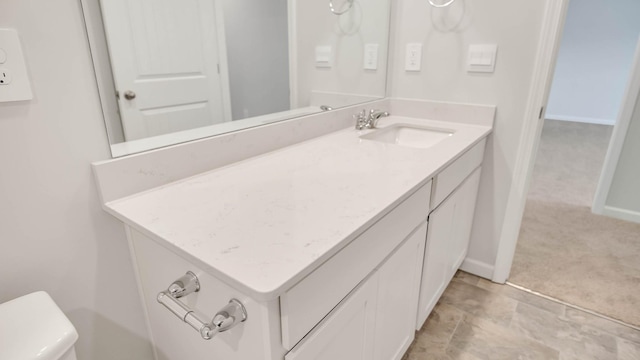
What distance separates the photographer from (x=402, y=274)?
1.10 m

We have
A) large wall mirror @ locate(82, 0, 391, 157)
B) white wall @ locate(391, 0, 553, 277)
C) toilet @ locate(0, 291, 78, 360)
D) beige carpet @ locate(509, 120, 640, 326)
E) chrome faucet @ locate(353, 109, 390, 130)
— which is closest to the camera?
toilet @ locate(0, 291, 78, 360)

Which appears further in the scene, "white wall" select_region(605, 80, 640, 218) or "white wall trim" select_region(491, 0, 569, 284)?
"white wall" select_region(605, 80, 640, 218)

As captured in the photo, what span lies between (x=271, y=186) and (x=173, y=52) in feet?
1.80

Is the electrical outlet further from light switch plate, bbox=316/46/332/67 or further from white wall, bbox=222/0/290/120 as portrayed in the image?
light switch plate, bbox=316/46/332/67

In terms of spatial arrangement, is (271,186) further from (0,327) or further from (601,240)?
(601,240)

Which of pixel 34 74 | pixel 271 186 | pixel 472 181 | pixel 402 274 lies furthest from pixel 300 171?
pixel 472 181

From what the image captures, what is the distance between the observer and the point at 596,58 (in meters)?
5.43

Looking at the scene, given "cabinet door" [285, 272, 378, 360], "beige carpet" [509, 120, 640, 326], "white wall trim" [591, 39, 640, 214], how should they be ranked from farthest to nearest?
"white wall trim" [591, 39, 640, 214], "beige carpet" [509, 120, 640, 326], "cabinet door" [285, 272, 378, 360]

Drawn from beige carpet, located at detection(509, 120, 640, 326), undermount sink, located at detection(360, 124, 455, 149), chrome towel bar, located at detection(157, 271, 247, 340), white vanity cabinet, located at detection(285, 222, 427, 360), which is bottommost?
beige carpet, located at detection(509, 120, 640, 326)

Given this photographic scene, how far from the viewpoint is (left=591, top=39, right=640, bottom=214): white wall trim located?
2.27m

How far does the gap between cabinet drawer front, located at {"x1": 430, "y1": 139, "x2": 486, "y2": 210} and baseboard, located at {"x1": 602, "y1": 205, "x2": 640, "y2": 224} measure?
5.39 feet

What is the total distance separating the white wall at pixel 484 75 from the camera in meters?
1.59

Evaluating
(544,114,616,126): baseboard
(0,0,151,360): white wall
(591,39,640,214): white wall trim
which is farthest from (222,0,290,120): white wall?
(544,114,616,126): baseboard

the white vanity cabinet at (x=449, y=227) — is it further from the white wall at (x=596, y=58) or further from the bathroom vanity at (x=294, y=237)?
the white wall at (x=596, y=58)
